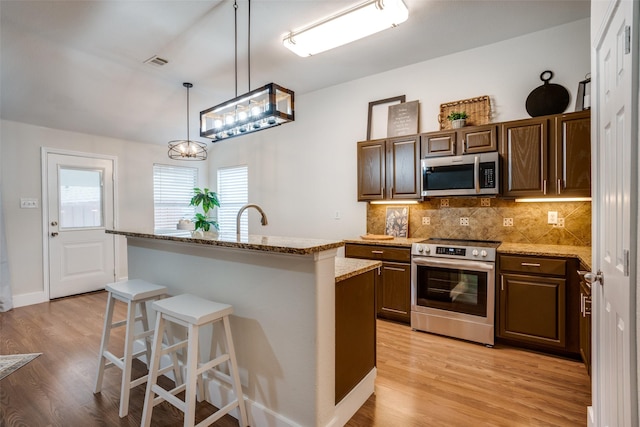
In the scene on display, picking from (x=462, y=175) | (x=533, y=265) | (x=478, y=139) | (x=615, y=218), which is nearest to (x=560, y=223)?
(x=533, y=265)

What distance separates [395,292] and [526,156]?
1.85 metres

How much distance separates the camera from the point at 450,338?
10.0ft

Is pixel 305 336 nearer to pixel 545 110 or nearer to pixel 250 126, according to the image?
pixel 250 126

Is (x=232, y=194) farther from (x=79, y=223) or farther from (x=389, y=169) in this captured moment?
(x=389, y=169)

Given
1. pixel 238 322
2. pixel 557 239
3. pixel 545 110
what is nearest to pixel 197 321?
pixel 238 322

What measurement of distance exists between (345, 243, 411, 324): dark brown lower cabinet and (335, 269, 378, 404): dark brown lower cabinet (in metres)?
1.25

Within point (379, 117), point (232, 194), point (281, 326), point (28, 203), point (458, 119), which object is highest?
point (379, 117)

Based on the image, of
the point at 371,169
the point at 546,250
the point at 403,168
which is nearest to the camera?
the point at 546,250

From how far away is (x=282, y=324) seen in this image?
172cm

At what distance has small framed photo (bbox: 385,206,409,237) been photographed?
377 centimetres

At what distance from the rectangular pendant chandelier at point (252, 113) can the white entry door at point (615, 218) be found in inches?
67.3

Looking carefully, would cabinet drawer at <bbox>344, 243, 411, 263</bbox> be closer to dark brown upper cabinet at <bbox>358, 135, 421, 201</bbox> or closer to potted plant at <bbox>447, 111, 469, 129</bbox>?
dark brown upper cabinet at <bbox>358, 135, 421, 201</bbox>

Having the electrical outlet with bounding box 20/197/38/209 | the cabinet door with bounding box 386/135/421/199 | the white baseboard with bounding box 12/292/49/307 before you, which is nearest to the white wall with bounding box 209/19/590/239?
the cabinet door with bounding box 386/135/421/199

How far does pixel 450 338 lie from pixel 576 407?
113cm
